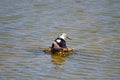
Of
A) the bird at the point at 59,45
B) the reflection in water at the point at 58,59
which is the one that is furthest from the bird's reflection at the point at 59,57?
the bird at the point at 59,45

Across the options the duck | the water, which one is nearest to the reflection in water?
the water

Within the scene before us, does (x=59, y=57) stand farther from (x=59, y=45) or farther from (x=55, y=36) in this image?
(x=55, y=36)

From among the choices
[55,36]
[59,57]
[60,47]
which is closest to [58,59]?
[59,57]

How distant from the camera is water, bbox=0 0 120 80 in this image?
10367 millimetres

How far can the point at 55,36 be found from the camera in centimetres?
1373

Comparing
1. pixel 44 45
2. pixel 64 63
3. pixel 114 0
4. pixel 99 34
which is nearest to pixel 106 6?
pixel 114 0

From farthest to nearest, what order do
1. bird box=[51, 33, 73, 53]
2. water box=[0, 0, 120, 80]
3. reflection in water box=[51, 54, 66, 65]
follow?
1. bird box=[51, 33, 73, 53]
2. reflection in water box=[51, 54, 66, 65]
3. water box=[0, 0, 120, 80]

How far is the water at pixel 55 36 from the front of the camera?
408 inches

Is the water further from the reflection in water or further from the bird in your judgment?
the bird

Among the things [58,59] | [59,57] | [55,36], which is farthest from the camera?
[55,36]

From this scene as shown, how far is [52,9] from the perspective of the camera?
1756 centimetres

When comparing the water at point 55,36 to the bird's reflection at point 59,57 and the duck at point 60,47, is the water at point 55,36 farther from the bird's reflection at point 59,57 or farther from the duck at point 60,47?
the duck at point 60,47

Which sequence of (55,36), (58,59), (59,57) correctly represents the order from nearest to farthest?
(58,59) → (59,57) → (55,36)

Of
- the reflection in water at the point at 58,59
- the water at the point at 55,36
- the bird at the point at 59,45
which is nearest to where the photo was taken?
the water at the point at 55,36
